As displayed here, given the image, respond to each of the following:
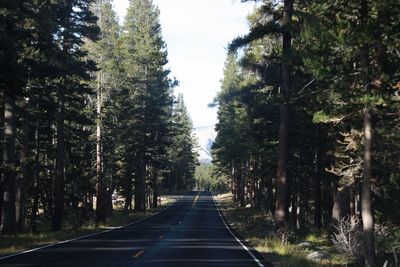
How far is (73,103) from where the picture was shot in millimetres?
34875

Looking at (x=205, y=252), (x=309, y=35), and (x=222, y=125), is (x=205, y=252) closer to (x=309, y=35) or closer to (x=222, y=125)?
(x=309, y=35)

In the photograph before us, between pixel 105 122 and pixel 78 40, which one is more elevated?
pixel 78 40

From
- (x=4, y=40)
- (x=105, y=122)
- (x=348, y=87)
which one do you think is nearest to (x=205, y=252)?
(x=348, y=87)

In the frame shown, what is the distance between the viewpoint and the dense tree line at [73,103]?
23062mm

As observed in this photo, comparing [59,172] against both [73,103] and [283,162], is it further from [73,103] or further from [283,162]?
[283,162]

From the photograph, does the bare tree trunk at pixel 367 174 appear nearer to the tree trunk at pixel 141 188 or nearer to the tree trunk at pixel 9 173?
the tree trunk at pixel 9 173

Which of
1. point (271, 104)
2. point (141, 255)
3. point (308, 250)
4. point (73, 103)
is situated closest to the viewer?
point (141, 255)

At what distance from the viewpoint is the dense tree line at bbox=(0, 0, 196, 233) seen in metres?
23.1

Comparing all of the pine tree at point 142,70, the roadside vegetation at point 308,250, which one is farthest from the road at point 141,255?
the pine tree at point 142,70

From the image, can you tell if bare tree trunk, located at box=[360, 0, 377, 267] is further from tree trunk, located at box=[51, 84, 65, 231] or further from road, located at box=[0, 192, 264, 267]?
tree trunk, located at box=[51, 84, 65, 231]

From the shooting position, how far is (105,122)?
1419 inches

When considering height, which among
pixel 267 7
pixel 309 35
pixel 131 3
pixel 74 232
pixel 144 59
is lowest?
pixel 74 232

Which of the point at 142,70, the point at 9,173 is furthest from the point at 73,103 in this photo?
the point at 142,70

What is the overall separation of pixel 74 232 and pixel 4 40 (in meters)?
12.9
